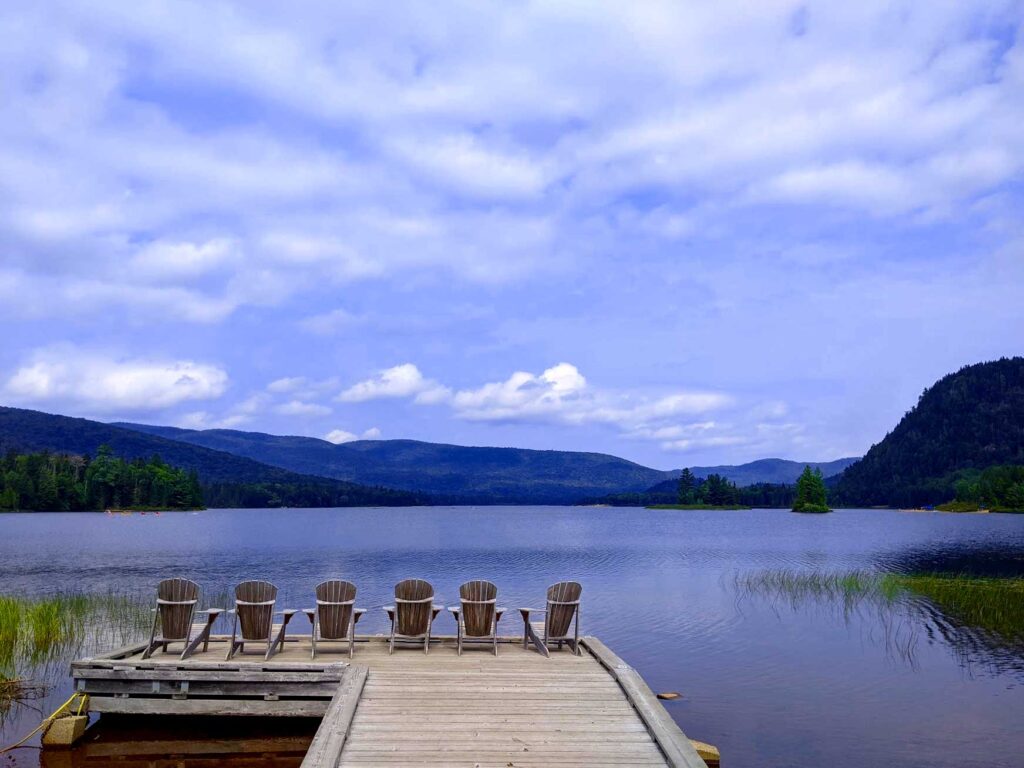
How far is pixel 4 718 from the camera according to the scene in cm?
1391

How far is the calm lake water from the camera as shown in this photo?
14.0 m

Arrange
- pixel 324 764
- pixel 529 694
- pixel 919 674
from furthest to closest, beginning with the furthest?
pixel 919 674
pixel 529 694
pixel 324 764

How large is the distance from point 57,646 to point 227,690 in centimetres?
909

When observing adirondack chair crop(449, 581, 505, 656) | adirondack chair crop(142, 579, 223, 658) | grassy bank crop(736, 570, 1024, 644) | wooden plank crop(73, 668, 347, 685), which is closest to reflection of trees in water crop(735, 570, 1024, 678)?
grassy bank crop(736, 570, 1024, 644)

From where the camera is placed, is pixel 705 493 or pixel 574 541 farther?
pixel 705 493

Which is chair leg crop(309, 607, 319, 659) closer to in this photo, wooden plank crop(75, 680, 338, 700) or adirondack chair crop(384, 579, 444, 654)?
wooden plank crop(75, 680, 338, 700)

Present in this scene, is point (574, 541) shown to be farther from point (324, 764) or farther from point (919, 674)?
point (324, 764)

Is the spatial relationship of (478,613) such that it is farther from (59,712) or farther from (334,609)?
(59,712)

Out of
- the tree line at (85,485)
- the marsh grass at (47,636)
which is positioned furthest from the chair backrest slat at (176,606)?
the tree line at (85,485)

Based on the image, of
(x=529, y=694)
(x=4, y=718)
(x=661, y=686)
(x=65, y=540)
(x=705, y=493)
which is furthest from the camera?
(x=705, y=493)

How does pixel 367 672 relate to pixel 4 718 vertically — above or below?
above

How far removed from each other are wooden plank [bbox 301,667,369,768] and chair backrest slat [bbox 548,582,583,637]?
362 cm

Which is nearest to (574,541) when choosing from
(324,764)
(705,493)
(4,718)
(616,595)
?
(616,595)

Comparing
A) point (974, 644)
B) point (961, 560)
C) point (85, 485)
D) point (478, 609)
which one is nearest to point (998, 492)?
point (961, 560)
